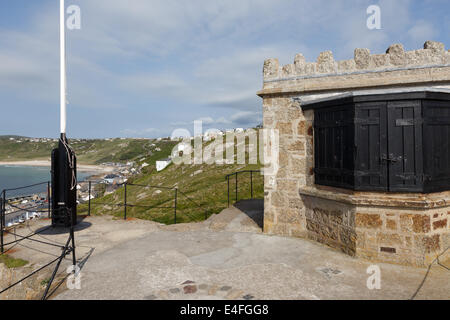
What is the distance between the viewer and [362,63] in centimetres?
650

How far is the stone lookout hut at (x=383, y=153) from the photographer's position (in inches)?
218

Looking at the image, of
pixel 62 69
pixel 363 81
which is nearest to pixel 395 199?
pixel 363 81

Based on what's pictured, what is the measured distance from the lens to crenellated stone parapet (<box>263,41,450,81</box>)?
5.92 meters

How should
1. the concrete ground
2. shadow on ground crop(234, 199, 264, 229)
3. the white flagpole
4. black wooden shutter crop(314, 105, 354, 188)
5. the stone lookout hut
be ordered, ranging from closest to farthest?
1. the concrete ground
2. the stone lookout hut
3. black wooden shutter crop(314, 105, 354, 188)
4. the white flagpole
5. shadow on ground crop(234, 199, 264, 229)

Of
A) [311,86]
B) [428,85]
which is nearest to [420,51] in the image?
[428,85]

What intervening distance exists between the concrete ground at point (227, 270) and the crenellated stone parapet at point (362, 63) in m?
4.20

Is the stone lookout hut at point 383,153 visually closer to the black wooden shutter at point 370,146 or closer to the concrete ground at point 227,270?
the black wooden shutter at point 370,146

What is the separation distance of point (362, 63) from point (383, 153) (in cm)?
224

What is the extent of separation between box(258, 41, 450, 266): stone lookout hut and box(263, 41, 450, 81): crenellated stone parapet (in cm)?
2
